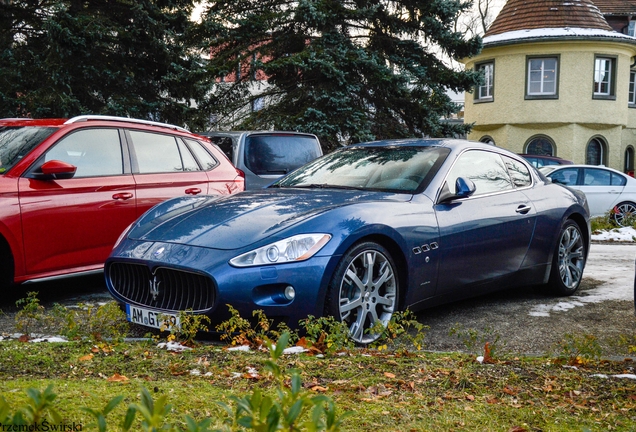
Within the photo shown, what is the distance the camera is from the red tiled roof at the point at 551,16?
35719 mm

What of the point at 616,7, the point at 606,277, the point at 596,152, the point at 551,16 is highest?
the point at 616,7

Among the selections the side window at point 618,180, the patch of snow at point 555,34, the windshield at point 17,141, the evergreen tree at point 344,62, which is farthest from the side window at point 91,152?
the patch of snow at point 555,34

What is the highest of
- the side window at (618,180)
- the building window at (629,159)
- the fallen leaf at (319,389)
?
the fallen leaf at (319,389)

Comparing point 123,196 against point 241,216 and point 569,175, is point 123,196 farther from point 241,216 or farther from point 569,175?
point 569,175

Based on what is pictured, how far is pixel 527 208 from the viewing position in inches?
280

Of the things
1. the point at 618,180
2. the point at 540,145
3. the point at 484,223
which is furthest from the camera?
the point at 540,145

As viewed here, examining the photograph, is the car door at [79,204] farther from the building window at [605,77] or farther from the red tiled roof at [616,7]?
the red tiled roof at [616,7]

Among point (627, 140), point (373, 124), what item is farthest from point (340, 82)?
point (627, 140)

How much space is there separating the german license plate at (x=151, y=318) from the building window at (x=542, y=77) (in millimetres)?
32655

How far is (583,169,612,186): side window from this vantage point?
17984 mm

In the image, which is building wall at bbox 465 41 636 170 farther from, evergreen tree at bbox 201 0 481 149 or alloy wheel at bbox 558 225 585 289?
alloy wheel at bbox 558 225 585 289

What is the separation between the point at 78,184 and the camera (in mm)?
6887

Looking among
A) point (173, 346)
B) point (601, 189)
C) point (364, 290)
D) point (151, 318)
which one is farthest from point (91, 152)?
point (601, 189)

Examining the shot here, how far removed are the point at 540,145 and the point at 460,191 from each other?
31.6 meters
